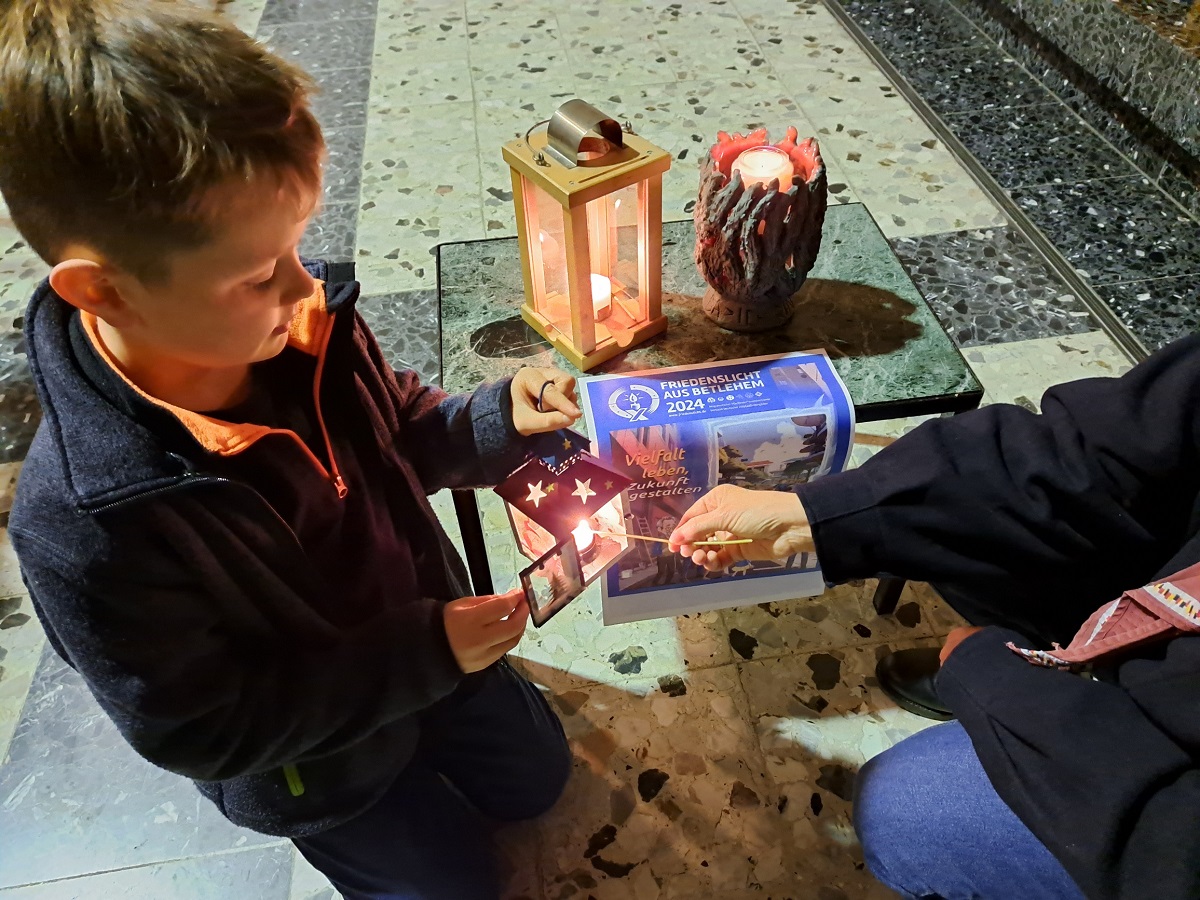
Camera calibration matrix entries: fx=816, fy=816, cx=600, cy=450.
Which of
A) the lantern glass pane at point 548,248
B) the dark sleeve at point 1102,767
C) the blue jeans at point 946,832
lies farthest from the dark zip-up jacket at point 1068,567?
the lantern glass pane at point 548,248

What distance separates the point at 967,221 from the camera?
1987 mm

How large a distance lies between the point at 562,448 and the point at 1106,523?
522mm

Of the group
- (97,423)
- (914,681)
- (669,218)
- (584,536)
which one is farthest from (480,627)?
(669,218)

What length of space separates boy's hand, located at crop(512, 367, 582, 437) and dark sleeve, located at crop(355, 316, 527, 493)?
11 millimetres

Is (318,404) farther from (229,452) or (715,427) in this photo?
(715,427)

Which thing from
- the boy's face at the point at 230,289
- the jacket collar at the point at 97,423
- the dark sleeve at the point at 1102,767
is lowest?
the dark sleeve at the point at 1102,767

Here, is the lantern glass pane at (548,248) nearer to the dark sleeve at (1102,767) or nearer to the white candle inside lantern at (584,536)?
the white candle inside lantern at (584,536)

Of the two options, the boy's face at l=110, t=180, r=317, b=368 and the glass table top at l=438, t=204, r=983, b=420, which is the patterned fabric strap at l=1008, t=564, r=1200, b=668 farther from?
the boy's face at l=110, t=180, r=317, b=368

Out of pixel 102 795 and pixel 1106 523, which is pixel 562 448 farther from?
pixel 102 795

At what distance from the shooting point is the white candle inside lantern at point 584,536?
2.67 ft

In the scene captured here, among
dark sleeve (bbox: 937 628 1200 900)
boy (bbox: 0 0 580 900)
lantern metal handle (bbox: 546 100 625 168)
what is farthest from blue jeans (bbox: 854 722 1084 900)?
lantern metal handle (bbox: 546 100 625 168)

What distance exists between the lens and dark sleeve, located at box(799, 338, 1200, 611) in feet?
2.37

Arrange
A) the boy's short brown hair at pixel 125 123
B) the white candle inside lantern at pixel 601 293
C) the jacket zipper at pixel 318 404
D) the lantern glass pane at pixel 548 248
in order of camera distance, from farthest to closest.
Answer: the white candle inside lantern at pixel 601 293, the lantern glass pane at pixel 548 248, the jacket zipper at pixel 318 404, the boy's short brown hair at pixel 125 123

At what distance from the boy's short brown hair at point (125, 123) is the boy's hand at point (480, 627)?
1.23 feet
